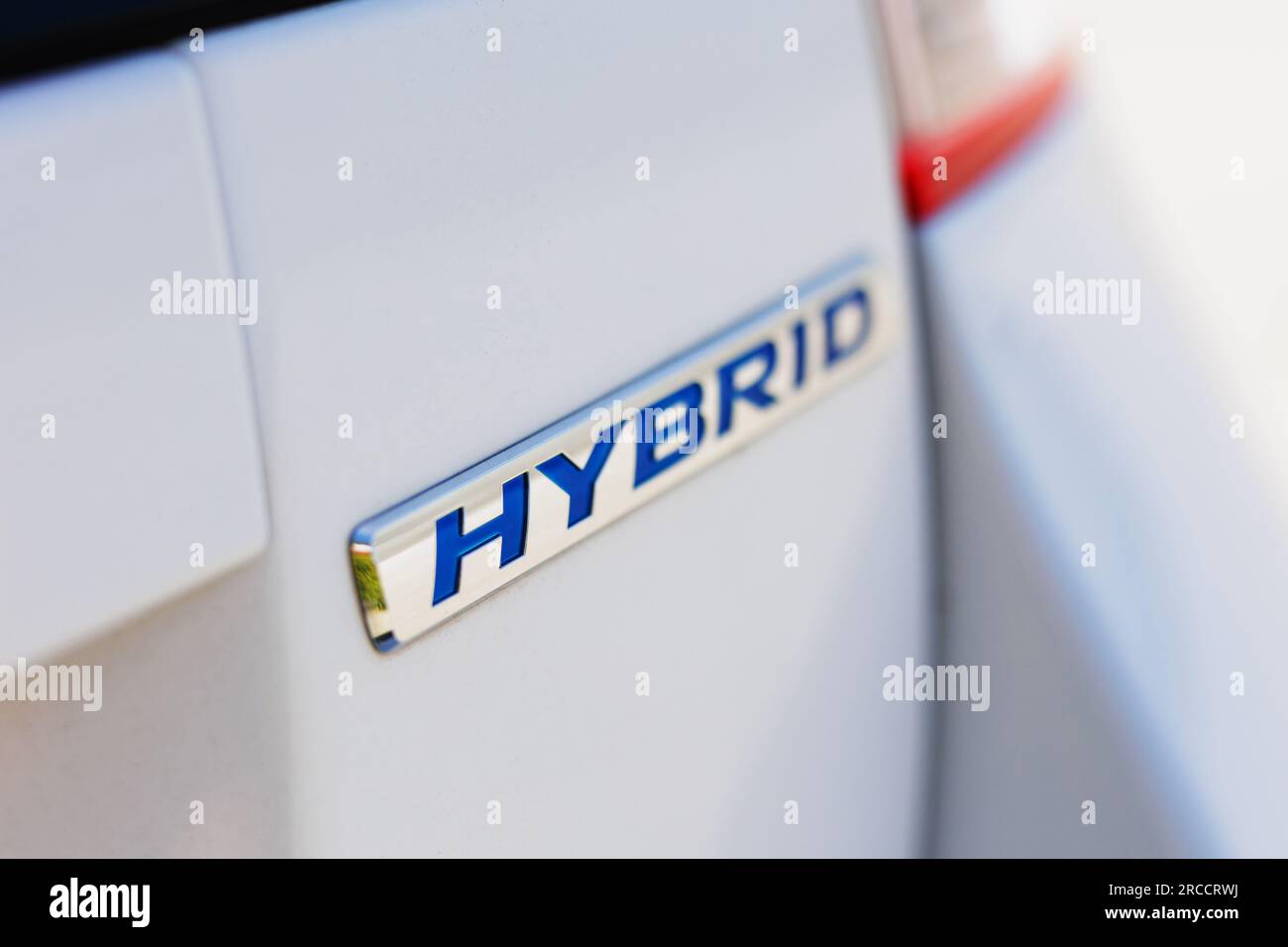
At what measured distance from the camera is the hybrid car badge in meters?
0.85

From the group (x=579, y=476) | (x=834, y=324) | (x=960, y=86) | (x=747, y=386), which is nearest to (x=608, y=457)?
(x=579, y=476)

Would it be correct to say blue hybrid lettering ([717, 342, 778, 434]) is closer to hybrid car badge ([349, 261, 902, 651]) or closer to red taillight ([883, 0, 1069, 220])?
hybrid car badge ([349, 261, 902, 651])

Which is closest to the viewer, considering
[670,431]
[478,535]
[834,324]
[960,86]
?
[478,535]

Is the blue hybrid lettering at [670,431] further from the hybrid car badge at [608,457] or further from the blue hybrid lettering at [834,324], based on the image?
the blue hybrid lettering at [834,324]

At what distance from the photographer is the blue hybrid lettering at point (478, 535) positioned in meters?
0.86

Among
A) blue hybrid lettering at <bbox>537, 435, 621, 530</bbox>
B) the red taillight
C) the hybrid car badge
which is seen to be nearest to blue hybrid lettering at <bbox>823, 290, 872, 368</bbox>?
the hybrid car badge

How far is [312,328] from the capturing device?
0.79 meters

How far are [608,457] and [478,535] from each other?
0.40 feet

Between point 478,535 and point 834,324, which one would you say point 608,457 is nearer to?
point 478,535

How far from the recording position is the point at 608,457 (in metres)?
0.95

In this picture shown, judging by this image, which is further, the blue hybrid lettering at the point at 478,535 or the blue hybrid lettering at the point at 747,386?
the blue hybrid lettering at the point at 747,386

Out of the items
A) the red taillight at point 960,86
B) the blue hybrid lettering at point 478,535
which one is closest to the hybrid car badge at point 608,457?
the blue hybrid lettering at point 478,535

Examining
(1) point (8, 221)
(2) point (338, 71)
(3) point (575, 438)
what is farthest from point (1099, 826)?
(1) point (8, 221)
